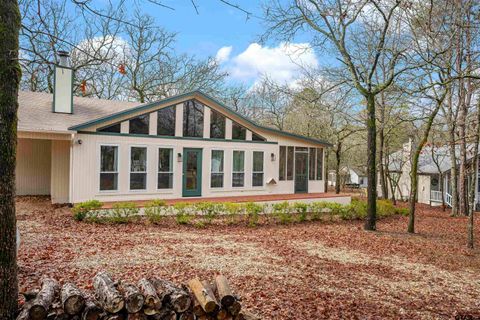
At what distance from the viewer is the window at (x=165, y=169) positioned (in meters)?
12.8

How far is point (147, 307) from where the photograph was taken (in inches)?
121

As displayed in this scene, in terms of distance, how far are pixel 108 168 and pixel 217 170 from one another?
4.21 metres

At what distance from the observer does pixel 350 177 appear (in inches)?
1719

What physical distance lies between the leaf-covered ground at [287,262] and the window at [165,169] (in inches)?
137

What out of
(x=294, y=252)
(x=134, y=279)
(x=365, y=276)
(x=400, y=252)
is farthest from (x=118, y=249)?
(x=400, y=252)

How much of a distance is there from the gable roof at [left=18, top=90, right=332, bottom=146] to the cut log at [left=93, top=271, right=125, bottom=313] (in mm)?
8682

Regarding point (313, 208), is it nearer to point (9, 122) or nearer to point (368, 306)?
point (368, 306)

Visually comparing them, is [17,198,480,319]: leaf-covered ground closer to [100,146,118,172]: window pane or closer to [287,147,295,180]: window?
[100,146,118,172]: window pane

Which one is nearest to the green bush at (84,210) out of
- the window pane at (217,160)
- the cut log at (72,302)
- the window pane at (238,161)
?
the window pane at (217,160)

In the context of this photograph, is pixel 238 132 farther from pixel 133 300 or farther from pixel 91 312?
pixel 91 312

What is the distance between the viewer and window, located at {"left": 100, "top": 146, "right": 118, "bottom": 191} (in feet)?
38.2

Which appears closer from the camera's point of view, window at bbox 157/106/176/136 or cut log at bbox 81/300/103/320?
cut log at bbox 81/300/103/320

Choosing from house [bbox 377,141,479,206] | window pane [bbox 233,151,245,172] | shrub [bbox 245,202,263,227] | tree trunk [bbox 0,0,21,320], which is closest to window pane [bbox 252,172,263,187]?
window pane [bbox 233,151,245,172]

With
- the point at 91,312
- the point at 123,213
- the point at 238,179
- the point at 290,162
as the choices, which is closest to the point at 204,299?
the point at 91,312
